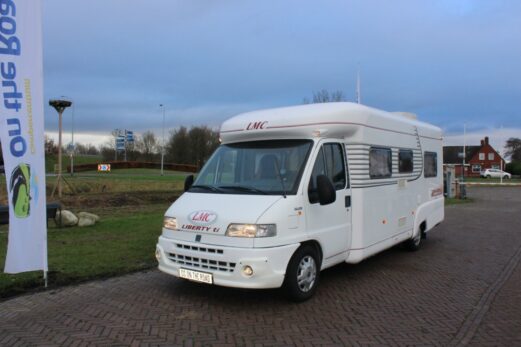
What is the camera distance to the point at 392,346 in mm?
4578

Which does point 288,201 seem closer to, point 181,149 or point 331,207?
point 331,207

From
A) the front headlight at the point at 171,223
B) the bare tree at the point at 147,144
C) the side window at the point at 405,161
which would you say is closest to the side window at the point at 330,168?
the front headlight at the point at 171,223

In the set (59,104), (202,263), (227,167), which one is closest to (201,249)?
(202,263)

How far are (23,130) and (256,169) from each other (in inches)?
128

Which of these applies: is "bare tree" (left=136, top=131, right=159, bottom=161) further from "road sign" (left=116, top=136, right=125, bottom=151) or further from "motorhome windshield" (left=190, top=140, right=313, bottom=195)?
"motorhome windshield" (left=190, top=140, right=313, bottom=195)

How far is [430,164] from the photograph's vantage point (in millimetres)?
10008

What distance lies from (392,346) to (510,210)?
17446 millimetres

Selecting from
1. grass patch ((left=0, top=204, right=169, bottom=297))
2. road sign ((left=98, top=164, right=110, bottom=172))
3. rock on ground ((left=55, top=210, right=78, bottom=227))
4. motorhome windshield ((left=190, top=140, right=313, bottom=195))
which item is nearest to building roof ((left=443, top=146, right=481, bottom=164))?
road sign ((left=98, top=164, right=110, bottom=172))

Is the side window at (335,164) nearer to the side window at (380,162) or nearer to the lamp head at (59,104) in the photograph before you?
the side window at (380,162)

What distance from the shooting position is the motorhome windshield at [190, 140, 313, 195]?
590 cm

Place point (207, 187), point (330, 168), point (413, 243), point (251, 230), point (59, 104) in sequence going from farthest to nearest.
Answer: point (59, 104) < point (413, 243) < point (330, 168) < point (207, 187) < point (251, 230)

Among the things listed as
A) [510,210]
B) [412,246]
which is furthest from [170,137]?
[412,246]

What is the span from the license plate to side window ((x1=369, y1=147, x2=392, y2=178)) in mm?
3176

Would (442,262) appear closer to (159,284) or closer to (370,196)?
(370,196)
